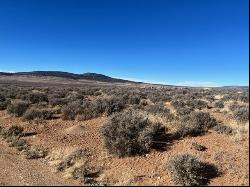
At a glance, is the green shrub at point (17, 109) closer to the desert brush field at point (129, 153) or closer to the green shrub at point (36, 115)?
the green shrub at point (36, 115)

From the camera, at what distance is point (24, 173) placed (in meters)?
10.3

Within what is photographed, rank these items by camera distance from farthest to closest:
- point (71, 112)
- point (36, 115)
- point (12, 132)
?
point (71, 112), point (36, 115), point (12, 132)

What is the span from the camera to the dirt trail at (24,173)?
9539 millimetres

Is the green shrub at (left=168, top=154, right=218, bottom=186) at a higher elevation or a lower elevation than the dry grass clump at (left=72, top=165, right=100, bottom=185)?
higher

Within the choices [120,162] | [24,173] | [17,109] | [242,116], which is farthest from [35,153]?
[242,116]

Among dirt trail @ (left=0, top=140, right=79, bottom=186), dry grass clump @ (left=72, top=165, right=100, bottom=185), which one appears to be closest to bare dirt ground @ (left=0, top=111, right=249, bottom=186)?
dirt trail @ (left=0, top=140, right=79, bottom=186)

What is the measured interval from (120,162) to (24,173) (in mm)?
3405

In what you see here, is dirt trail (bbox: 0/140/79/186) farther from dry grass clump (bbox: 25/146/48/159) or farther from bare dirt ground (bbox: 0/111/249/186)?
dry grass clump (bbox: 25/146/48/159)

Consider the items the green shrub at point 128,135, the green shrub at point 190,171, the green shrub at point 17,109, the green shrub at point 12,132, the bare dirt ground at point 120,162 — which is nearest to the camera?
the green shrub at point 190,171

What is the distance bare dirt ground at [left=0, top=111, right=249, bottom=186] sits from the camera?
9.65 meters

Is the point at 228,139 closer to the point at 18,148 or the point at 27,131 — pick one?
the point at 18,148

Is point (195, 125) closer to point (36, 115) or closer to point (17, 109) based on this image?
point (36, 115)

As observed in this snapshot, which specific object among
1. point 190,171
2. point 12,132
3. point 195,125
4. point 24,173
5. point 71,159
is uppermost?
point 195,125

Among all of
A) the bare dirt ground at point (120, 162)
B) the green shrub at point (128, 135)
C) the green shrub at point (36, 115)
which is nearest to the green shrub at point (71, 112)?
the green shrub at point (36, 115)
